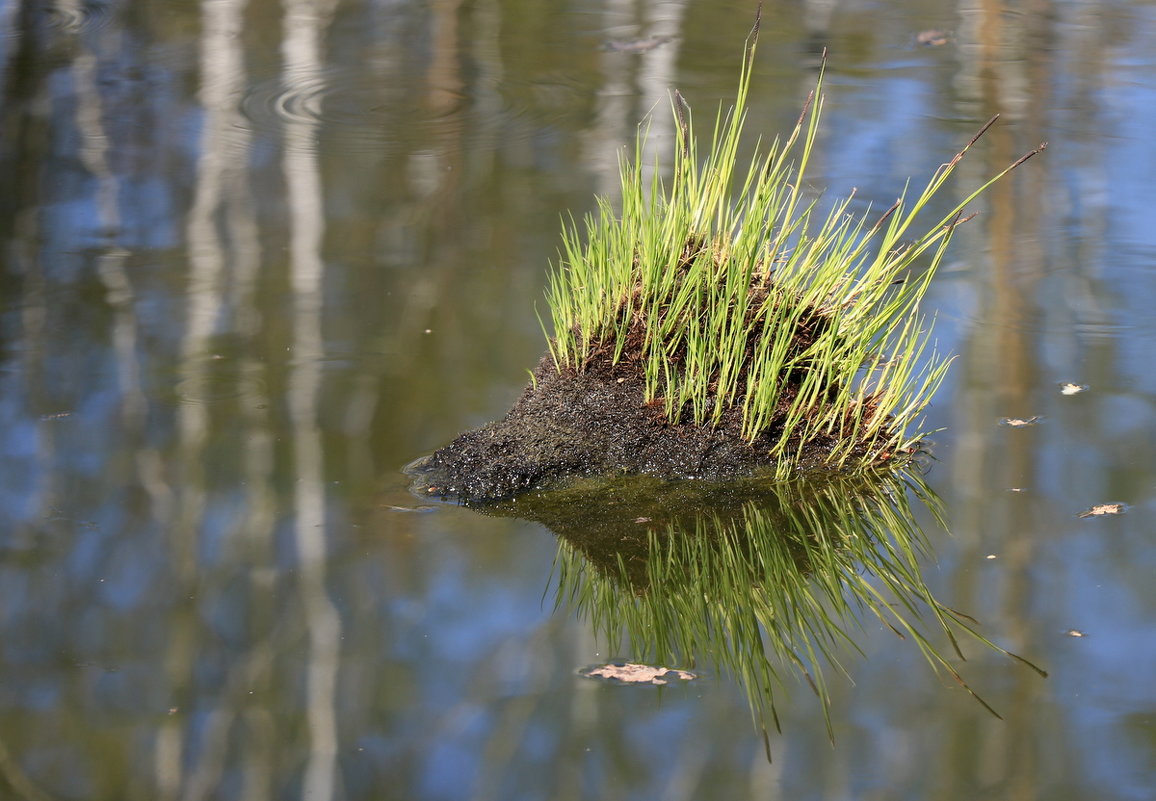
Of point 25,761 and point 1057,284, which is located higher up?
point 1057,284

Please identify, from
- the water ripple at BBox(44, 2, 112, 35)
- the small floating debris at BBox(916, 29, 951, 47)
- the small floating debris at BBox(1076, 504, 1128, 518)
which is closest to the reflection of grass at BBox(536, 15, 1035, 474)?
the small floating debris at BBox(1076, 504, 1128, 518)

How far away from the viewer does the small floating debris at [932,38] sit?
7.00 metres

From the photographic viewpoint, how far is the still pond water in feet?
6.93

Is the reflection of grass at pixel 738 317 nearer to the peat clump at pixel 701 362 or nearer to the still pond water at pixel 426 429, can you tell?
the peat clump at pixel 701 362

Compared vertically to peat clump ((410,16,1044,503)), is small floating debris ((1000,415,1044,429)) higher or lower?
lower

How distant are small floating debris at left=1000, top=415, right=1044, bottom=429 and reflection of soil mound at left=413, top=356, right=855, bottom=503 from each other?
20.8 inches

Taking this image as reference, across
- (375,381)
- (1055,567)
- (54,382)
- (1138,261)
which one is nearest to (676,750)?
(1055,567)

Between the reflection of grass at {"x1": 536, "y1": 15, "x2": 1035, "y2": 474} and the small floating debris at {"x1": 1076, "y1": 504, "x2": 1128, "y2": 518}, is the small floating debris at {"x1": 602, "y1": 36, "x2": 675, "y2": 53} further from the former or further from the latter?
the small floating debris at {"x1": 1076, "y1": 504, "x2": 1128, "y2": 518}

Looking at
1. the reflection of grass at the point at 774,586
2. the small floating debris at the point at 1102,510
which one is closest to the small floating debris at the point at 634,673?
Result: the reflection of grass at the point at 774,586

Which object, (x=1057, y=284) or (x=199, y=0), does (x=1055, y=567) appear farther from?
(x=199, y=0)

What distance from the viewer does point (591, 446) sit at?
2.93 metres

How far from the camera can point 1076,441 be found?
3.06 meters

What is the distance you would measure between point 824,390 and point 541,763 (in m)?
1.23

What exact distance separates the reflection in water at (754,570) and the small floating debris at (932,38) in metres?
4.77
